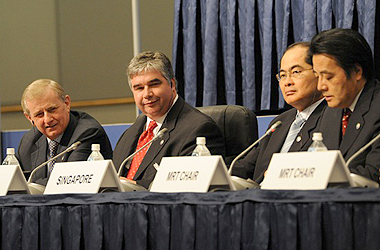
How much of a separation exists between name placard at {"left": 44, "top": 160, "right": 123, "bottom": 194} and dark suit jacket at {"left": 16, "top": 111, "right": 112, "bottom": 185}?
1064mm

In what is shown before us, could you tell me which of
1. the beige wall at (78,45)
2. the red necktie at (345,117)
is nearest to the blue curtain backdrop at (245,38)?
the beige wall at (78,45)

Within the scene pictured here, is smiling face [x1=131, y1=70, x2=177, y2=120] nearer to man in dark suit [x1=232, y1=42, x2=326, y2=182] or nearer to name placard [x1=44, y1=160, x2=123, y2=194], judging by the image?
man in dark suit [x1=232, y1=42, x2=326, y2=182]

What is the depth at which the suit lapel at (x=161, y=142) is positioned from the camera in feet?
10.00

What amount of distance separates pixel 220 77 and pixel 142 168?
1449mm

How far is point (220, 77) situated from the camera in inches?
171

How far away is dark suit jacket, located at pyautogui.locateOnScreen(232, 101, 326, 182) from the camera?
108 inches

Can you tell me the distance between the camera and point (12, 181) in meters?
2.43

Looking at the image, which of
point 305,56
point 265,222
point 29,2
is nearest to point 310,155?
point 265,222

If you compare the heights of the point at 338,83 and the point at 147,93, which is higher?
the point at 338,83

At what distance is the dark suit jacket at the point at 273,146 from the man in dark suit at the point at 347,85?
156 millimetres

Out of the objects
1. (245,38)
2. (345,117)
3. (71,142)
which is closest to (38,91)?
(71,142)

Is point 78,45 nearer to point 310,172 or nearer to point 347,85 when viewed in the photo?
point 347,85

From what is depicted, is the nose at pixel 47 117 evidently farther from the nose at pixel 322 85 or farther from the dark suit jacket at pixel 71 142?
the nose at pixel 322 85

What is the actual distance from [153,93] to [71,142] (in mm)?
600
